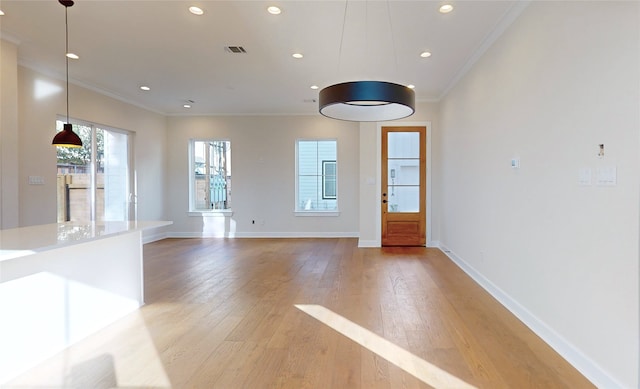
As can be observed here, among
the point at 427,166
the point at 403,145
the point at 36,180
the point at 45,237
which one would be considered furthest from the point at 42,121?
→ the point at 427,166

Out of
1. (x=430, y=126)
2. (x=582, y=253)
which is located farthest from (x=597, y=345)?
(x=430, y=126)

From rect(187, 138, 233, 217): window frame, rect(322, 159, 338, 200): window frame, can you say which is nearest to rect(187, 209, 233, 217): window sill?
rect(187, 138, 233, 217): window frame

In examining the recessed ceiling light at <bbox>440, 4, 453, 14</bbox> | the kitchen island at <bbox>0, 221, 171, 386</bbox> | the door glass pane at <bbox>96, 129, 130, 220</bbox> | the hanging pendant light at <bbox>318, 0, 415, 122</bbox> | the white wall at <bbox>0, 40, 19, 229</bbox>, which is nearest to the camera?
the kitchen island at <bbox>0, 221, 171, 386</bbox>

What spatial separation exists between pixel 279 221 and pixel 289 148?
5.53 ft

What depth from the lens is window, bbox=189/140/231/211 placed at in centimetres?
787

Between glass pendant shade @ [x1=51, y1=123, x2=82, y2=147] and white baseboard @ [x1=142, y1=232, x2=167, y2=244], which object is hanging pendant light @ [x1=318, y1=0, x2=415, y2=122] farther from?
white baseboard @ [x1=142, y1=232, x2=167, y2=244]

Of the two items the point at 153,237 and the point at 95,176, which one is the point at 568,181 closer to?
the point at 95,176

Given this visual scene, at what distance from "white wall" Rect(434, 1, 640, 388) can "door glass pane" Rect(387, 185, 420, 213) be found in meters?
2.39

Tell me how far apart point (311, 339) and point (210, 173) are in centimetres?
609

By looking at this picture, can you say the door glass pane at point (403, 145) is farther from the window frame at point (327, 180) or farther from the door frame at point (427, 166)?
the window frame at point (327, 180)

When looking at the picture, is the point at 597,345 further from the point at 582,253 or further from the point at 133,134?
the point at 133,134

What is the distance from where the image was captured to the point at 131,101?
657cm

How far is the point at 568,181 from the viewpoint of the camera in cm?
234

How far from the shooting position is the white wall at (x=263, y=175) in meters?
7.58
